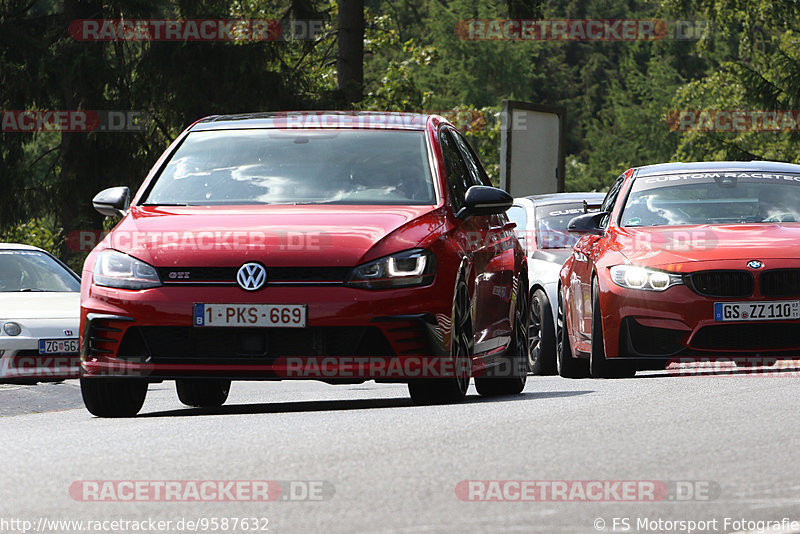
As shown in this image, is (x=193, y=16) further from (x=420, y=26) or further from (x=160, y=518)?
(x=420, y=26)

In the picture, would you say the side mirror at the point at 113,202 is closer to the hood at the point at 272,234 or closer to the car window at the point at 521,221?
the hood at the point at 272,234

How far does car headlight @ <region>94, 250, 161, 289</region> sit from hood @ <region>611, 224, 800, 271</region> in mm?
4084

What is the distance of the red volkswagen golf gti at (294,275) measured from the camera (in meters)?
8.90

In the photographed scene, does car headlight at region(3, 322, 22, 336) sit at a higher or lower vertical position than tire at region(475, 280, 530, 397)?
lower

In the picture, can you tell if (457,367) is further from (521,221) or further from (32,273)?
(32,273)

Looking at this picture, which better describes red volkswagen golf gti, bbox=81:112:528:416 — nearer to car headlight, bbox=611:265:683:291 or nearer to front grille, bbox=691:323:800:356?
car headlight, bbox=611:265:683:291

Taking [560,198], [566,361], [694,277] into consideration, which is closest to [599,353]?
[694,277]

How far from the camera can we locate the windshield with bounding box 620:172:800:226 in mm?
12578

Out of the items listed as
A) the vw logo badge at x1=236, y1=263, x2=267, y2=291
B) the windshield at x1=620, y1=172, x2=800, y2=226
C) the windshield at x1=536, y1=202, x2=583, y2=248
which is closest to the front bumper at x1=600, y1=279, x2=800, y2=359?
the windshield at x1=620, y1=172, x2=800, y2=226

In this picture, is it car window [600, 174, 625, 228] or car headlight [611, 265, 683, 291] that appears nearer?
car headlight [611, 265, 683, 291]

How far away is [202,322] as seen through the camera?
8961 millimetres

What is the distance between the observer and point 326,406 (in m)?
10.8

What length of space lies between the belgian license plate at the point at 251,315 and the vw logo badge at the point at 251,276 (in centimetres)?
11

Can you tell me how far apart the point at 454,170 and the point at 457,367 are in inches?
65.0
